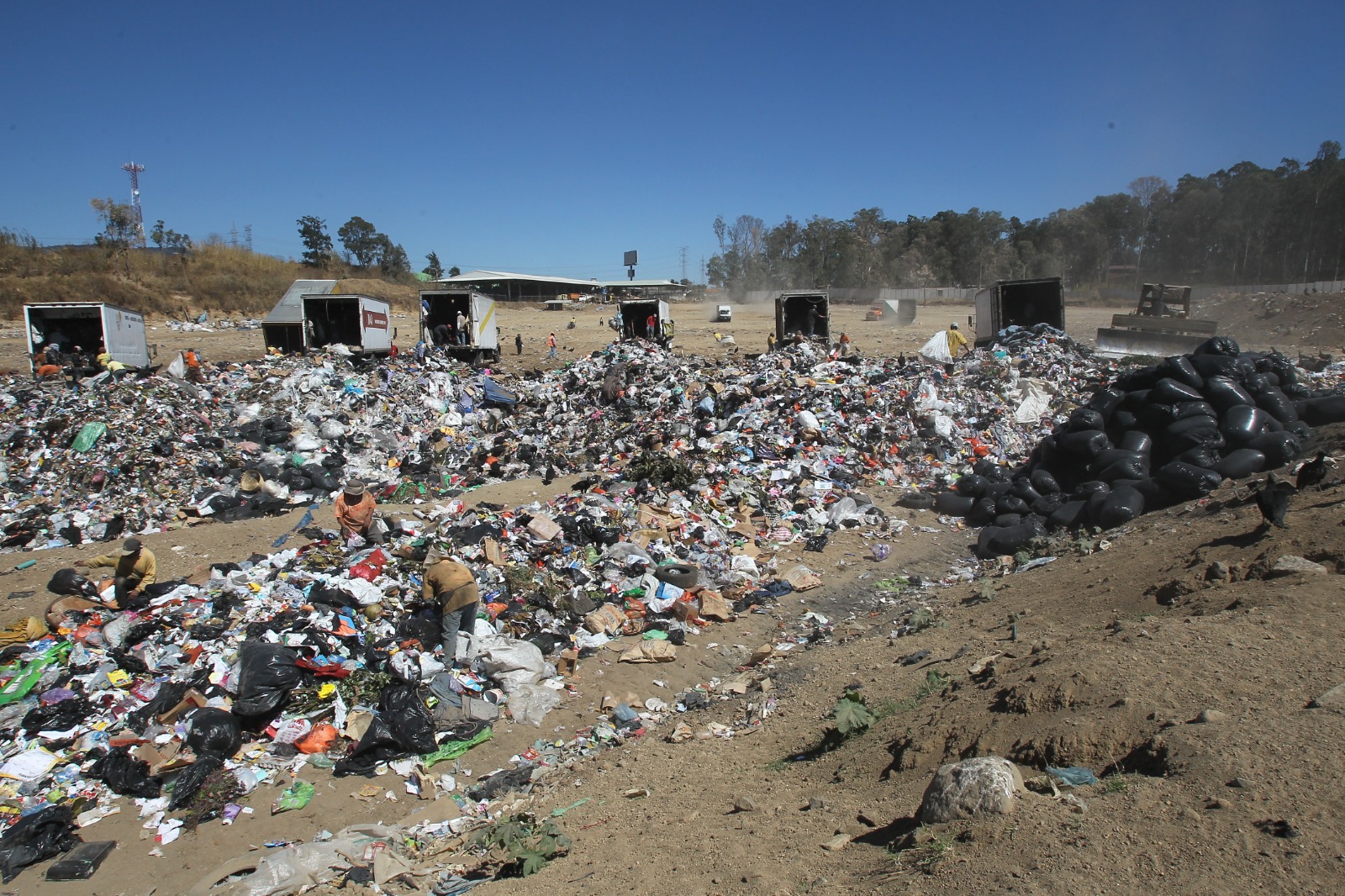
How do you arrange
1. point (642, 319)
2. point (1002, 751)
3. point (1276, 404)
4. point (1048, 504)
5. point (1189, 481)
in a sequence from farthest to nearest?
1. point (642, 319)
2. point (1276, 404)
3. point (1048, 504)
4. point (1189, 481)
5. point (1002, 751)

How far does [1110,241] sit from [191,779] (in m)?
50.0

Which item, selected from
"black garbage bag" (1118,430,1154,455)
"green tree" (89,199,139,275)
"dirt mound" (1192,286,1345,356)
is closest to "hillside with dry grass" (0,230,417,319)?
"green tree" (89,199,139,275)

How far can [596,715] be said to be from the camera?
4.86m

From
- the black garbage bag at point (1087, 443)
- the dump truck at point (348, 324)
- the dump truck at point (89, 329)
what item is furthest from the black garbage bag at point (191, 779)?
the dump truck at point (89, 329)

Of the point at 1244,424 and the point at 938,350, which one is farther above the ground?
the point at 938,350

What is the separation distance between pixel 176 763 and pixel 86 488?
299 inches

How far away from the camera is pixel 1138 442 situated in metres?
7.54

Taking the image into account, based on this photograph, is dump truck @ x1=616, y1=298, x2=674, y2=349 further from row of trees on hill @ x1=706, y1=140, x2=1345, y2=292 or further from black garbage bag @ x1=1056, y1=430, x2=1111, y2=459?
row of trees on hill @ x1=706, y1=140, x2=1345, y2=292

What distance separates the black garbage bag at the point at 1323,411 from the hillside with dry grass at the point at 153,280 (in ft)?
102

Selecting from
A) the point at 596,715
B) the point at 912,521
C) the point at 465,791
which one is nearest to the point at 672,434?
the point at 912,521

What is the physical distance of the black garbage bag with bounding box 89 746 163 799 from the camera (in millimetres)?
3969

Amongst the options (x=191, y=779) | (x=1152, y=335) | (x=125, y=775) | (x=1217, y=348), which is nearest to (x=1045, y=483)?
(x=1217, y=348)

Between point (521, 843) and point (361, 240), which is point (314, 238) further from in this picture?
point (521, 843)

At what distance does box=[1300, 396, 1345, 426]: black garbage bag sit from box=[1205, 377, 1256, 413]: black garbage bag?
0.69 m
